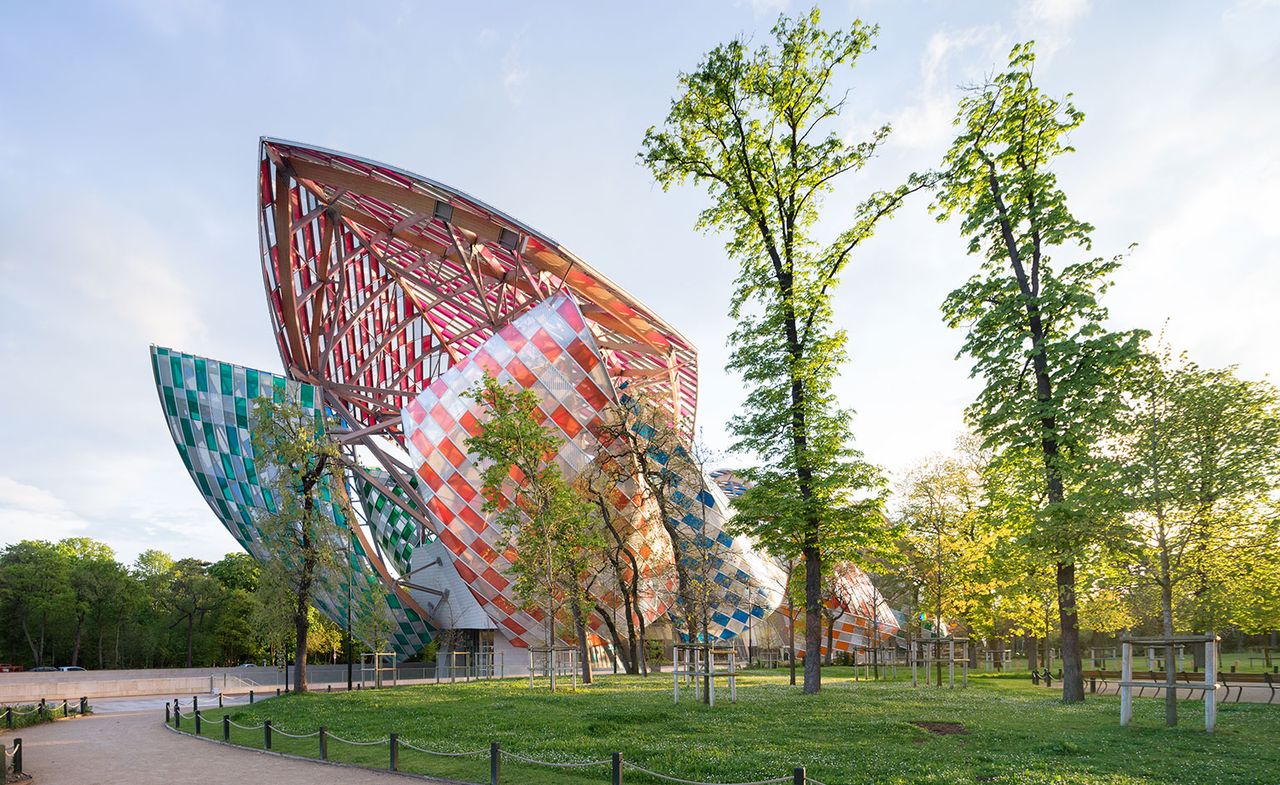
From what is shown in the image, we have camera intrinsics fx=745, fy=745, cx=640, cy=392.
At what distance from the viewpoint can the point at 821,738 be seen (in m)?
14.4

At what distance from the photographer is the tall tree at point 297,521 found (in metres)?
31.1

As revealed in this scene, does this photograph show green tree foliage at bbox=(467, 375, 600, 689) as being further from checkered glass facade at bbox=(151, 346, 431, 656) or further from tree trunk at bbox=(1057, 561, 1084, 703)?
checkered glass facade at bbox=(151, 346, 431, 656)

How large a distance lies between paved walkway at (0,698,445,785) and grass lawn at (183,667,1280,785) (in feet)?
2.79

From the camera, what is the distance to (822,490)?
22719 millimetres

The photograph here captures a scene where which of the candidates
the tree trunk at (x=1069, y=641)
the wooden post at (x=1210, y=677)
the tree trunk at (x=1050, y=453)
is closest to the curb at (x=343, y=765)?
the wooden post at (x=1210, y=677)

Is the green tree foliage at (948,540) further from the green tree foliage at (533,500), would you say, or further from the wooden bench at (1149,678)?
the green tree foliage at (533,500)

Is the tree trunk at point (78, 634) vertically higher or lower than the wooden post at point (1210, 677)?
lower

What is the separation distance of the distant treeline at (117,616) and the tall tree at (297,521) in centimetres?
3287

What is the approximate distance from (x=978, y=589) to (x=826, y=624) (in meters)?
23.6

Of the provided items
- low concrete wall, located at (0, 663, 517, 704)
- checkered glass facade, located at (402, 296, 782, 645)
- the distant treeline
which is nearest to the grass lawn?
checkered glass facade, located at (402, 296, 782, 645)

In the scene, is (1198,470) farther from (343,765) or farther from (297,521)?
(297,521)

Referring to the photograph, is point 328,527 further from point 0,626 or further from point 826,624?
point 0,626

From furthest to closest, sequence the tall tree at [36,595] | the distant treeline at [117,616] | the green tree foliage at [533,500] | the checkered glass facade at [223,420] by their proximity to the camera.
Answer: the distant treeline at [117,616]
the tall tree at [36,595]
the checkered glass facade at [223,420]
the green tree foliage at [533,500]

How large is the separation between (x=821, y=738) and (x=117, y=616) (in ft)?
263
